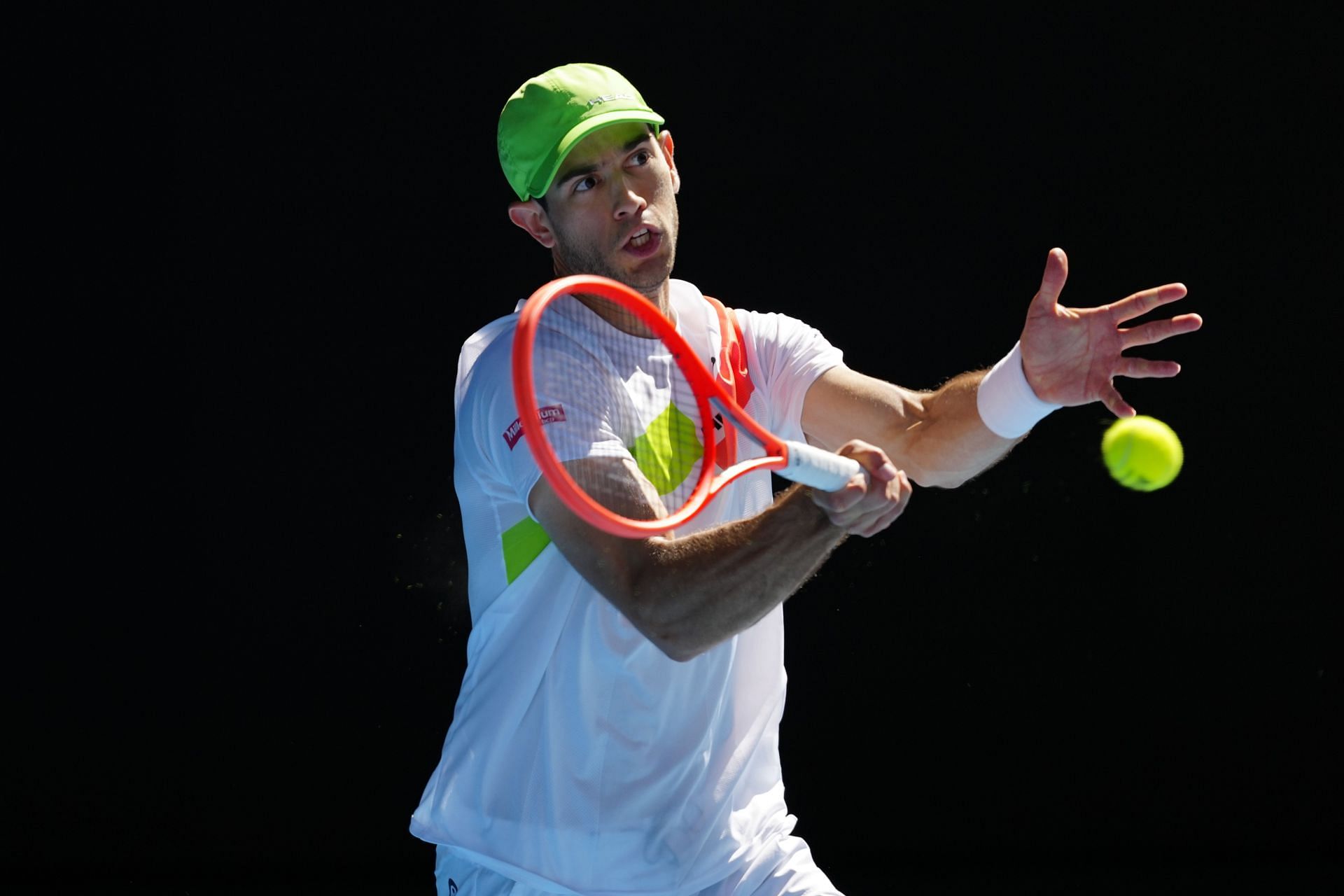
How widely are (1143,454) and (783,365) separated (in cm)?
→ 77

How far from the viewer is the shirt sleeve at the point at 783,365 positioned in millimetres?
3104

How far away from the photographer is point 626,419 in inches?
105

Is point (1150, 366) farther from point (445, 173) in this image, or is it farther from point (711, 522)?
point (445, 173)

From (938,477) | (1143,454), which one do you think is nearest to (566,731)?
(938,477)

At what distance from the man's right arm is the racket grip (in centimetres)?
2

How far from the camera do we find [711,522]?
2771 mm


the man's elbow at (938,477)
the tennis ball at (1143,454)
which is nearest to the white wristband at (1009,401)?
the man's elbow at (938,477)

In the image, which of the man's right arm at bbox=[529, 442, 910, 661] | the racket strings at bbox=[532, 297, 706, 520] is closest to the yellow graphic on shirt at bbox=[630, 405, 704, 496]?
the racket strings at bbox=[532, 297, 706, 520]

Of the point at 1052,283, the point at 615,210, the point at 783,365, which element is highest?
the point at 615,210

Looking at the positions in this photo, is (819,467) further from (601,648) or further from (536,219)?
(536,219)

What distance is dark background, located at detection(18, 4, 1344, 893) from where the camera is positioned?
428 cm

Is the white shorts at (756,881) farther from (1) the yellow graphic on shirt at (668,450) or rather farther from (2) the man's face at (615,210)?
(2) the man's face at (615,210)

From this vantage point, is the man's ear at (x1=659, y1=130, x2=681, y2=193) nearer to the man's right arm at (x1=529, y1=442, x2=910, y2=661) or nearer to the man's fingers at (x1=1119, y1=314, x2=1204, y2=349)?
the man's right arm at (x1=529, y1=442, x2=910, y2=661)

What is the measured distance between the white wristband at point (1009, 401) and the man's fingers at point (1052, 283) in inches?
3.2
